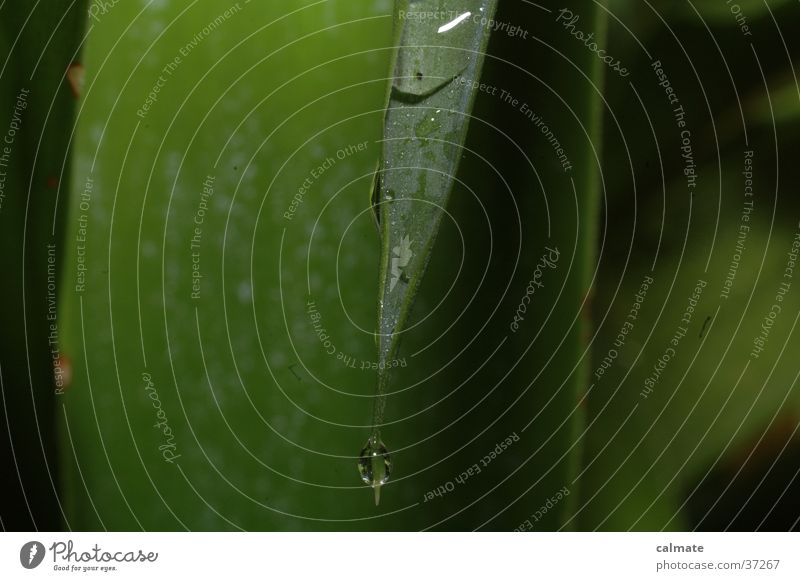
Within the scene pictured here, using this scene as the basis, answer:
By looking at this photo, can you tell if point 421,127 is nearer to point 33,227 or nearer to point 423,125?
point 423,125
